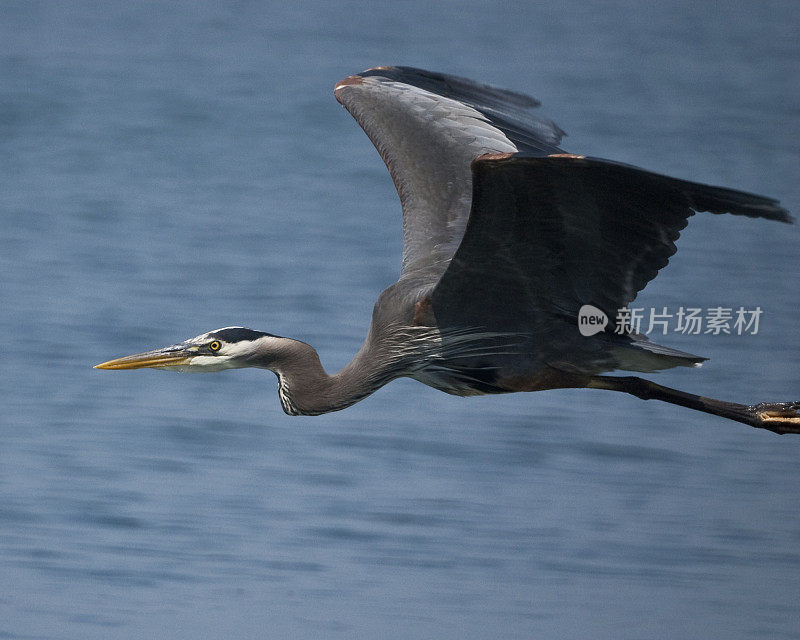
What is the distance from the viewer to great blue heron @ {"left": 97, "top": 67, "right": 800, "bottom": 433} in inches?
230

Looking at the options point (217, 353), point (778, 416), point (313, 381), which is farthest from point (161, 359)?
point (778, 416)

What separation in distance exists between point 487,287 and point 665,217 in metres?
0.97

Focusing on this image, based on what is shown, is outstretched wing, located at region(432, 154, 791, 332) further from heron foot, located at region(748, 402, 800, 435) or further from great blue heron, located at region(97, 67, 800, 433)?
heron foot, located at region(748, 402, 800, 435)

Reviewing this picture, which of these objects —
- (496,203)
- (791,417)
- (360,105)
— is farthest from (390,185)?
(496,203)

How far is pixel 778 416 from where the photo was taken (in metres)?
7.32

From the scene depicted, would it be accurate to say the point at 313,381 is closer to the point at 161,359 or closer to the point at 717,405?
the point at 161,359

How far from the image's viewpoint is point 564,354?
674cm

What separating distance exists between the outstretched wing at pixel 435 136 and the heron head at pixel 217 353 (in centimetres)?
95

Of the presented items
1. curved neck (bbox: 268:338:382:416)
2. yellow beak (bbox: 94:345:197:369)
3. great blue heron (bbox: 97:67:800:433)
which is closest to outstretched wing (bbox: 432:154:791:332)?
great blue heron (bbox: 97:67:800:433)

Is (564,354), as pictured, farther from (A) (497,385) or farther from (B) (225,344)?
(B) (225,344)

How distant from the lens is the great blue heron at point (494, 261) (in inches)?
230

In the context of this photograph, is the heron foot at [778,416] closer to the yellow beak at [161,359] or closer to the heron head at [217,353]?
the heron head at [217,353]

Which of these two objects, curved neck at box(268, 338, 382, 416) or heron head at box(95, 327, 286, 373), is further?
curved neck at box(268, 338, 382, 416)

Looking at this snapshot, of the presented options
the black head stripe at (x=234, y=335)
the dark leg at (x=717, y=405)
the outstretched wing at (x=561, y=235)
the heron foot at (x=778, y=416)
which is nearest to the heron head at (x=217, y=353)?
the black head stripe at (x=234, y=335)
